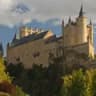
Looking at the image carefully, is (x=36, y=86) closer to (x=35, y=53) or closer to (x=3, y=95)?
(x=35, y=53)

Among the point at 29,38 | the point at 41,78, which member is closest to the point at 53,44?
the point at 41,78

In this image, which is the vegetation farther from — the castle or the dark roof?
the dark roof

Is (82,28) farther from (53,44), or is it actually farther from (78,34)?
(53,44)

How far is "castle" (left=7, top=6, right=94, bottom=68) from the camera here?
281 ft

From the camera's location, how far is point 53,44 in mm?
89250

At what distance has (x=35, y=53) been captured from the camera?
92250 mm

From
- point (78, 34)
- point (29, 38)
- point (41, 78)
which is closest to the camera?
point (41, 78)

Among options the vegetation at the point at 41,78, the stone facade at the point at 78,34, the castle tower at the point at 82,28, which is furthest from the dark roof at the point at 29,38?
the castle tower at the point at 82,28

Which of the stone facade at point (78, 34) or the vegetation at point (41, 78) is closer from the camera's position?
the vegetation at point (41, 78)

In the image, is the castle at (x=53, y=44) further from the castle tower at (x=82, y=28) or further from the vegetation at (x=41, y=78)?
the vegetation at (x=41, y=78)

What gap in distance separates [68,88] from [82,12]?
47968 millimetres

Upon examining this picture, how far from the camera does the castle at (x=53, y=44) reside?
85.7 m

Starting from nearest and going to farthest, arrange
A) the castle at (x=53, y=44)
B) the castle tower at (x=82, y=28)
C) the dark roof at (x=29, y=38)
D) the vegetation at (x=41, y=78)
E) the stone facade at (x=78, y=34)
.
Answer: the vegetation at (x=41, y=78)
the stone facade at (x=78, y=34)
the castle at (x=53, y=44)
the castle tower at (x=82, y=28)
the dark roof at (x=29, y=38)

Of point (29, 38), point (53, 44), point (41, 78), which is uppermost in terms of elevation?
point (29, 38)
